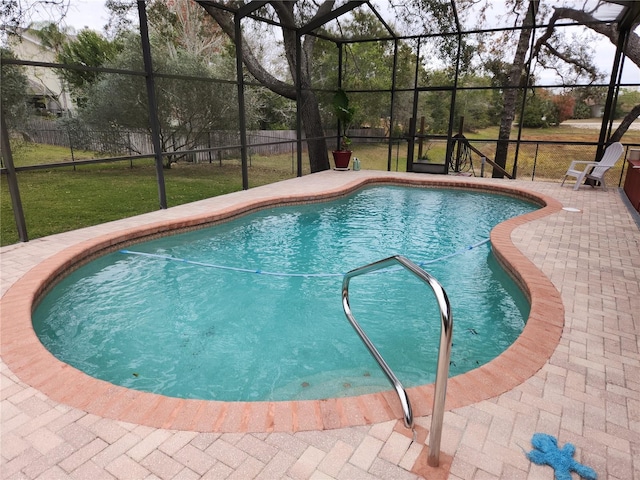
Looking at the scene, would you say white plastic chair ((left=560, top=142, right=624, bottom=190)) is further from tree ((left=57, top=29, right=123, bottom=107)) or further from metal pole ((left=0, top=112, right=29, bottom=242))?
tree ((left=57, top=29, right=123, bottom=107))

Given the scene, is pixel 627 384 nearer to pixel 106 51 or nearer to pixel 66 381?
pixel 66 381

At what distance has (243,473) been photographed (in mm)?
1598

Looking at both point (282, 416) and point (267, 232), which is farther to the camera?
point (267, 232)

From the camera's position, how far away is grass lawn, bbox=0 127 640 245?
21.3ft

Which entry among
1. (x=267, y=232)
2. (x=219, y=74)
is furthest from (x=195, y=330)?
(x=219, y=74)

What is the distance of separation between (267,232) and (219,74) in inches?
346

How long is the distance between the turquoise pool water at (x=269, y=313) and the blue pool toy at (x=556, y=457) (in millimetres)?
932

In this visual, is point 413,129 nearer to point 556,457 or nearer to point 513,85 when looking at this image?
point 513,85

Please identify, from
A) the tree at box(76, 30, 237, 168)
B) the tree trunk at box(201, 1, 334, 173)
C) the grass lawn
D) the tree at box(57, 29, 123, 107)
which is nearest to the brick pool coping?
the grass lawn

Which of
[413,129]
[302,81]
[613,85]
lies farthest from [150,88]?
[613,85]

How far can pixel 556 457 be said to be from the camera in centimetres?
164

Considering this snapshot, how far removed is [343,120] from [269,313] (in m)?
8.18

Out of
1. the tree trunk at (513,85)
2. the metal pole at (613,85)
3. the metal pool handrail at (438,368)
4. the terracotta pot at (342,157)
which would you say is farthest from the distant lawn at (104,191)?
the metal pole at (613,85)

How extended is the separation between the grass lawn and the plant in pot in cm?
92
